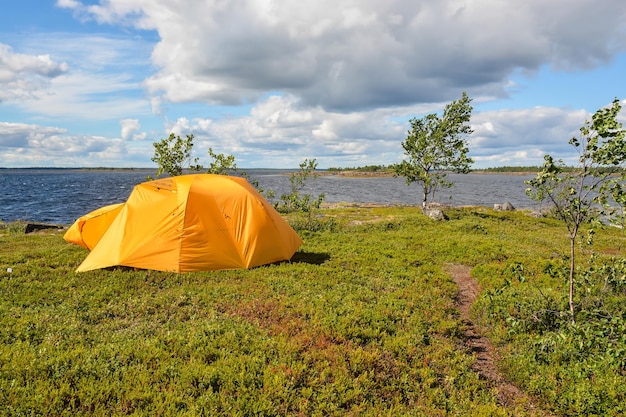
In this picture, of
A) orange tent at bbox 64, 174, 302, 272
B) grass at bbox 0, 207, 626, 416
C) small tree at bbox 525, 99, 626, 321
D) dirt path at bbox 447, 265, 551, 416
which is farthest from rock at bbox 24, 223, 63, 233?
small tree at bbox 525, 99, 626, 321

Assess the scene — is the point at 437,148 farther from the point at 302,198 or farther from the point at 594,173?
the point at 594,173

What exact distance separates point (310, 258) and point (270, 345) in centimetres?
949

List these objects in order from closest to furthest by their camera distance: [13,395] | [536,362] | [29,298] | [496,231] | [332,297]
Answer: [13,395]
[536,362]
[29,298]
[332,297]
[496,231]

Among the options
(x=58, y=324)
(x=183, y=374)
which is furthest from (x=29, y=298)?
(x=183, y=374)

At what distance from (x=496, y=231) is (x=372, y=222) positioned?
9.94m

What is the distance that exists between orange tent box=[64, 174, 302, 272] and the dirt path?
26.3 feet

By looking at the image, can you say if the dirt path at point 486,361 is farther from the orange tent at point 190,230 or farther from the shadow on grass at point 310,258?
the orange tent at point 190,230

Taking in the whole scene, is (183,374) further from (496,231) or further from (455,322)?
(496,231)

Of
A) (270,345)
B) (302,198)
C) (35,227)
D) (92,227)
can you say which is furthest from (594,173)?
(35,227)

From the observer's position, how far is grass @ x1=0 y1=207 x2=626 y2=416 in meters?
7.11

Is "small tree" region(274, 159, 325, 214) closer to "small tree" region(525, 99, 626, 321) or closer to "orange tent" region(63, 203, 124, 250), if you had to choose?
"orange tent" region(63, 203, 124, 250)

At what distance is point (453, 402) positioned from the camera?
25.6 feet

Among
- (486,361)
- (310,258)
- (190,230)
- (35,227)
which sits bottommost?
(486,361)

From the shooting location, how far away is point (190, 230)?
1474cm
